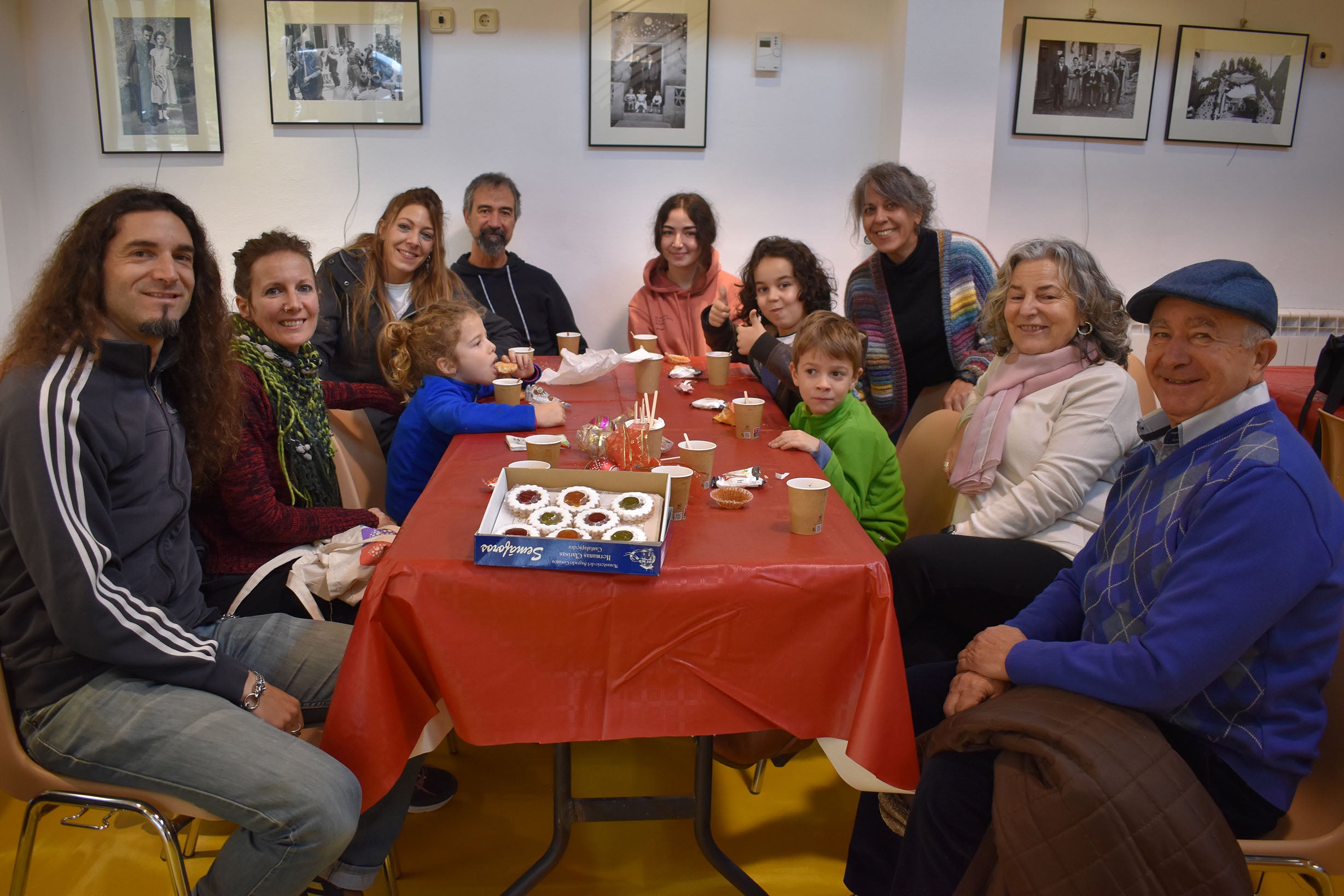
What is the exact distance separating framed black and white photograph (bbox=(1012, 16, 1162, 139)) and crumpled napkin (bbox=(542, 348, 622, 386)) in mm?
3057

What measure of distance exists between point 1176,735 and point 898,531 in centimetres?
99

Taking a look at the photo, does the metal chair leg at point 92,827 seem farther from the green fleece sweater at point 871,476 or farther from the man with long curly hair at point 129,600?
the green fleece sweater at point 871,476

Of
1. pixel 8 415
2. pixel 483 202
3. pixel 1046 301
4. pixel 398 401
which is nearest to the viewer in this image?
pixel 8 415

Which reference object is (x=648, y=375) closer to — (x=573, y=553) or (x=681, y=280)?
(x=573, y=553)

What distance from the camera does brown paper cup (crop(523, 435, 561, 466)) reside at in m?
1.93

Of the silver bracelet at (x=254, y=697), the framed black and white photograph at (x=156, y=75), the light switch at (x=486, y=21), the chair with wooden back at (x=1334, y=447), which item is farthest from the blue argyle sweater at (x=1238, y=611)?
the framed black and white photograph at (x=156, y=75)

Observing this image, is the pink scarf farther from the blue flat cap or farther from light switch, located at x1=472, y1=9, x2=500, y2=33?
light switch, located at x1=472, y1=9, x2=500, y2=33

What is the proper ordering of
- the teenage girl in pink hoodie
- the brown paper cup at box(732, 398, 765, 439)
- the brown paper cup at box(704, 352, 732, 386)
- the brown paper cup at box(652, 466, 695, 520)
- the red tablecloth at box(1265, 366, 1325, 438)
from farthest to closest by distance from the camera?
the teenage girl in pink hoodie
the red tablecloth at box(1265, 366, 1325, 438)
the brown paper cup at box(704, 352, 732, 386)
the brown paper cup at box(732, 398, 765, 439)
the brown paper cup at box(652, 466, 695, 520)

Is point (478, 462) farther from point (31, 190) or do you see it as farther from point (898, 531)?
point (31, 190)

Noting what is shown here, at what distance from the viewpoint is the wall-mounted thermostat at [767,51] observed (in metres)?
4.68

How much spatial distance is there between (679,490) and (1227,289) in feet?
3.09

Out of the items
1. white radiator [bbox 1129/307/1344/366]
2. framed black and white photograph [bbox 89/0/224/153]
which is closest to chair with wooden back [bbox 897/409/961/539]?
white radiator [bbox 1129/307/1344/366]

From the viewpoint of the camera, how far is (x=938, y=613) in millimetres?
2018

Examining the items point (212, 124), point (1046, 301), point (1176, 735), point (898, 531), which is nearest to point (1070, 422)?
point (1046, 301)
